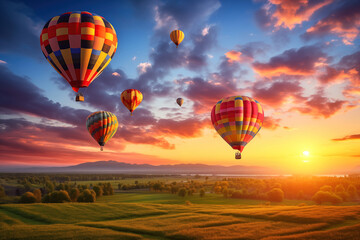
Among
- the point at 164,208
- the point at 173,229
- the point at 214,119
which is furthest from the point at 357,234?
the point at 164,208

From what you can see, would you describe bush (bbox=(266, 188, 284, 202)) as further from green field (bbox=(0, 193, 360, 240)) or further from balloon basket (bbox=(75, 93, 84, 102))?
balloon basket (bbox=(75, 93, 84, 102))

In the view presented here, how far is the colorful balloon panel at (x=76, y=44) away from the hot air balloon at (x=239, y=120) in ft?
80.1

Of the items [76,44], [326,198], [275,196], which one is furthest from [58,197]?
[326,198]

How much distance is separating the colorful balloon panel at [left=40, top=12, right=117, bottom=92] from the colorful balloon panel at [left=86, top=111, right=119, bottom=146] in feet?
87.0

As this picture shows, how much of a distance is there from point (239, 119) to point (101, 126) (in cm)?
3156

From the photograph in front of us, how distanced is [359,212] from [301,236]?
46.3 feet

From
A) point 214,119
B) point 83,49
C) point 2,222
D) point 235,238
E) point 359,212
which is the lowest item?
point 2,222

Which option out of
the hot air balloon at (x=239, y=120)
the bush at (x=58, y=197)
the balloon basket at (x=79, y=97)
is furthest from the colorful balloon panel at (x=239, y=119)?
the bush at (x=58, y=197)

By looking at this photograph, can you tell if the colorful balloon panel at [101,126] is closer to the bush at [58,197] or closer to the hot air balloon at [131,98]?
→ the hot air balloon at [131,98]

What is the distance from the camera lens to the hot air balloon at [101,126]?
59125 mm

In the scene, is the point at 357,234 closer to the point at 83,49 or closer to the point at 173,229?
the point at 173,229

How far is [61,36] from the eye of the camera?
3247 centimetres

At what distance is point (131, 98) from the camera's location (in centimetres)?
6088

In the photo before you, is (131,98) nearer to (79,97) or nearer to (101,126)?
(101,126)
